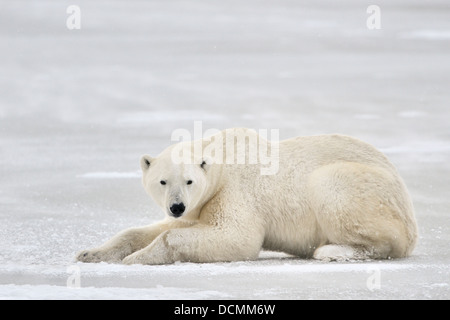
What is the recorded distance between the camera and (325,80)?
10.2 meters

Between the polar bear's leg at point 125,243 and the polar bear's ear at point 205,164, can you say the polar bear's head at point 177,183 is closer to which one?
the polar bear's ear at point 205,164

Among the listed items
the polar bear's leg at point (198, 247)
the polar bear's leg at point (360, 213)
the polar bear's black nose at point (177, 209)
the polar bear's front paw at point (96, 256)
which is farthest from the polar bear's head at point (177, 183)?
the polar bear's leg at point (360, 213)

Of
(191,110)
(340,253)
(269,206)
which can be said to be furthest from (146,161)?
(191,110)

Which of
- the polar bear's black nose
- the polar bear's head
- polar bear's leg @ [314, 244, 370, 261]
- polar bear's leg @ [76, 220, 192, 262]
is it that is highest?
the polar bear's head

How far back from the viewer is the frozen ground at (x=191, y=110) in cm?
391

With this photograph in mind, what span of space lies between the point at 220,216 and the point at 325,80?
596cm

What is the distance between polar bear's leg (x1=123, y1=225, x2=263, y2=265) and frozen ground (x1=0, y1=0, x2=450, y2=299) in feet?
0.46

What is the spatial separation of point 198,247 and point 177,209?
10.6 inches

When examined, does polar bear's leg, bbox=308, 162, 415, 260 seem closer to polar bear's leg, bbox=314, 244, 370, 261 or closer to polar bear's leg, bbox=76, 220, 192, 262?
polar bear's leg, bbox=314, 244, 370, 261

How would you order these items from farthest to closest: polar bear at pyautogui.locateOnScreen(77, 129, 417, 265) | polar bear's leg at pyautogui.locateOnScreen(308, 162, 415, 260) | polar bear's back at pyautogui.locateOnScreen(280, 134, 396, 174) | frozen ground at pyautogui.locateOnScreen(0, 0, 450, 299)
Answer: polar bear's back at pyautogui.locateOnScreen(280, 134, 396, 174), polar bear's leg at pyautogui.locateOnScreen(308, 162, 415, 260), polar bear at pyautogui.locateOnScreen(77, 129, 417, 265), frozen ground at pyautogui.locateOnScreen(0, 0, 450, 299)

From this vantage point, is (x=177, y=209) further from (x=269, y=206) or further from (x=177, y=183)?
(x=269, y=206)

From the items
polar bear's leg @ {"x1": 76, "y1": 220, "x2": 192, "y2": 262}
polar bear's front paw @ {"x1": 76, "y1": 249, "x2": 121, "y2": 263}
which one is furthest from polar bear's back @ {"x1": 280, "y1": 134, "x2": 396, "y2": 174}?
polar bear's front paw @ {"x1": 76, "y1": 249, "x2": 121, "y2": 263}

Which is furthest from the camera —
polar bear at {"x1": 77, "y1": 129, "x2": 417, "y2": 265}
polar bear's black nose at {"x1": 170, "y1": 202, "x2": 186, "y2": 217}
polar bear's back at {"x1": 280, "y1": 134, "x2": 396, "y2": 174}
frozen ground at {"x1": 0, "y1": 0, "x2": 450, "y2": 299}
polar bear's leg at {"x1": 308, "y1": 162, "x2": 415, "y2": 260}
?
polar bear's back at {"x1": 280, "y1": 134, "x2": 396, "y2": 174}

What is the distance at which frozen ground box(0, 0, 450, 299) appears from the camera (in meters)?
3.91
